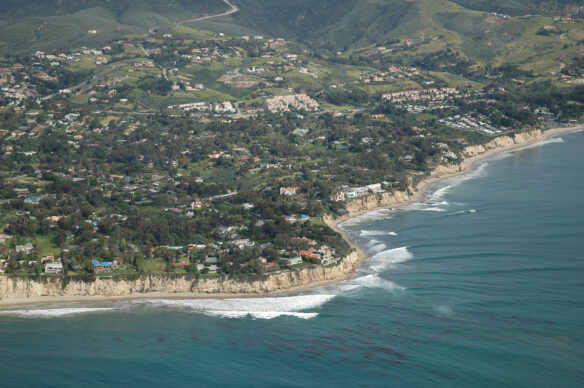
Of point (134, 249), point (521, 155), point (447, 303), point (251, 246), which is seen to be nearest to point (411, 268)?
point (447, 303)

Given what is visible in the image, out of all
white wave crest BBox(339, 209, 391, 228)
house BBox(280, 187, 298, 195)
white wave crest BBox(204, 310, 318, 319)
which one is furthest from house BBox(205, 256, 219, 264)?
house BBox(280, 187, 298, 195)

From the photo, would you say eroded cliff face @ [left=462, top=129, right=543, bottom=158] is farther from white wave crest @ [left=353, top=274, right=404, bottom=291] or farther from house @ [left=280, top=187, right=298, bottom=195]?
white wave crest @ [left=353, top=274, right=404, bottom=291]

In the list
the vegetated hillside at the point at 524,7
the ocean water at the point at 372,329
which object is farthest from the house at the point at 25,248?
the vegetated hillside at the point at 524,7

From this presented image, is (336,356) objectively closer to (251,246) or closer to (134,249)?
(251,246)

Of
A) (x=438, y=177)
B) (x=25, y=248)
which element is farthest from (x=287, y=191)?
(x=25, y=248)

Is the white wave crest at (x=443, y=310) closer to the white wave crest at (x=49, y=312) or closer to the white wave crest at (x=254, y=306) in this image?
the white wave crest at (x=254, y=306)

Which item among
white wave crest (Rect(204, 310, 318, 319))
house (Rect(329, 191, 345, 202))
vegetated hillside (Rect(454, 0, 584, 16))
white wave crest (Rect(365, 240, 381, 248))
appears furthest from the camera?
vegetated hillside (Rect(454, 0, 584, 16))
